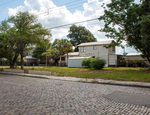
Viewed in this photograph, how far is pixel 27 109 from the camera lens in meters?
4.91

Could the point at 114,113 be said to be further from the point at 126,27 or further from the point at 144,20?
the point at 126,27

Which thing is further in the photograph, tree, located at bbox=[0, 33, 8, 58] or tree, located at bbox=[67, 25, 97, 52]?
tree, located at bbox=[67, 25, 97, 52]

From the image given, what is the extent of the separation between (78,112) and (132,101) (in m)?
2.74

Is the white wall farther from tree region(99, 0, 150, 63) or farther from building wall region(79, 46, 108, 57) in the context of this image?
tree region(99, 0, 150, 63)

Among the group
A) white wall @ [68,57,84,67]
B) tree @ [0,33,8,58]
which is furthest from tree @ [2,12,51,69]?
white wall @ [68,57,84,67]

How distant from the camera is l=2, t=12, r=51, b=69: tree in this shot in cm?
2380

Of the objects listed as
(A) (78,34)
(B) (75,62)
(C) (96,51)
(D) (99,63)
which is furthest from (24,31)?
(A) (78,34)

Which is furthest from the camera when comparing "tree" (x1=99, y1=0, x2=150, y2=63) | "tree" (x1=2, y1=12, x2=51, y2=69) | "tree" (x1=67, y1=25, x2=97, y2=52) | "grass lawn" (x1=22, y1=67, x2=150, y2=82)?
"tree" (x1=67, y1=25, x2=97, y2=52)

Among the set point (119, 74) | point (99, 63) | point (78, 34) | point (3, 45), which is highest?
point (78, 34)

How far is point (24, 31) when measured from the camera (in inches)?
961

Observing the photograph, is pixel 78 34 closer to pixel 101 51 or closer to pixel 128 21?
pixel 101 51

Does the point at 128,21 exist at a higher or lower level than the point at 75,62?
higher

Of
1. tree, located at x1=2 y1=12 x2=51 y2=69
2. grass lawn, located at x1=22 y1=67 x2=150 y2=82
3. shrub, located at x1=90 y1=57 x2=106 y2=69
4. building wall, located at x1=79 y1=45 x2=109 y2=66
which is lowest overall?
grass lawn, located at x1=22 y1=67 x2=150 y2=82

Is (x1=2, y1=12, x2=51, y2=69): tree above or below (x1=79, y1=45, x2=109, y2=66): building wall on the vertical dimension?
above
